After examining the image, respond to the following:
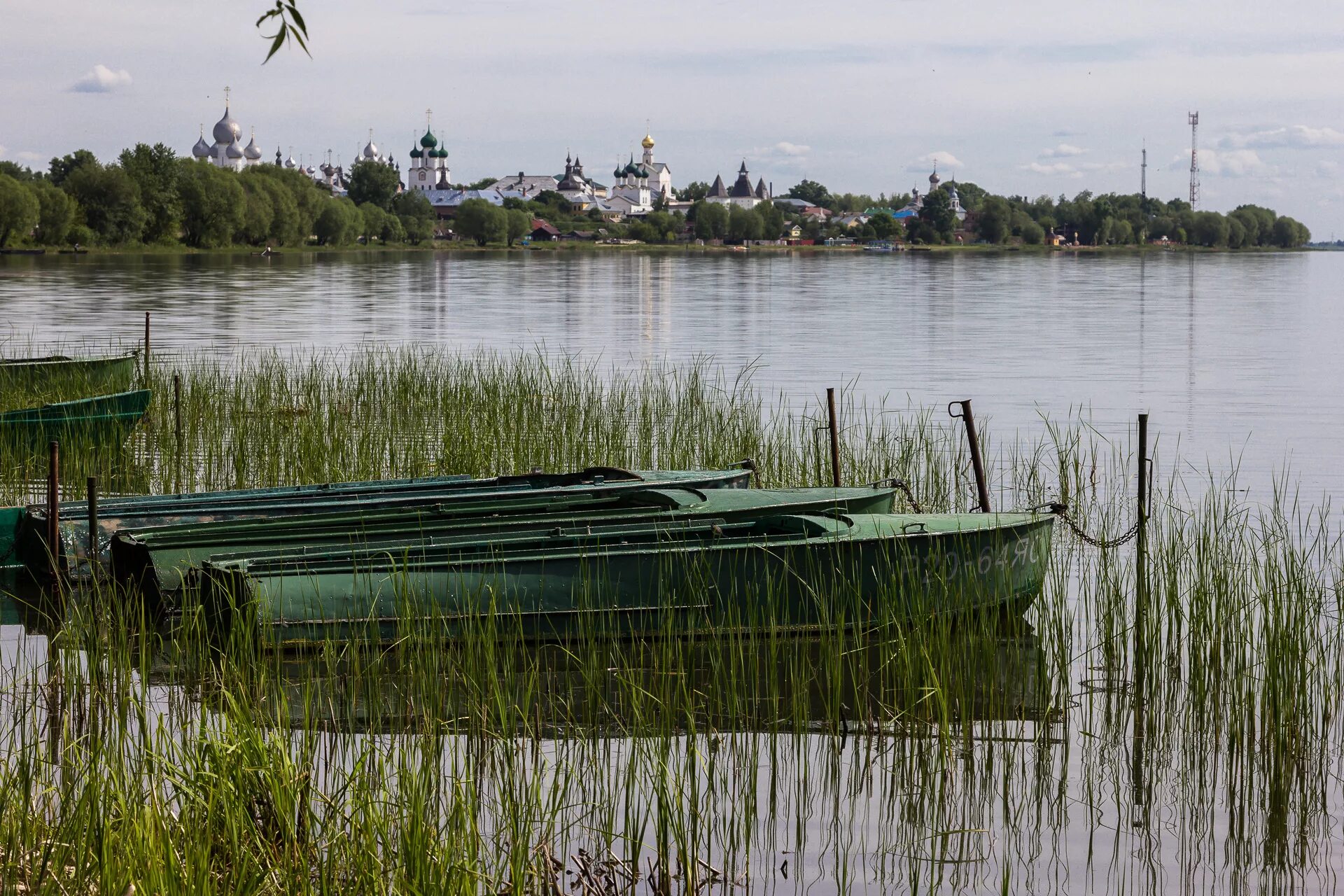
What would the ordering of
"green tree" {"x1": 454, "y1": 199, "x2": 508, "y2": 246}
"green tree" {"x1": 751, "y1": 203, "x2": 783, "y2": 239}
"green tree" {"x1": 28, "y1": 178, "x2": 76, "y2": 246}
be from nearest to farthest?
"green tree" {"x1": 28, "y1": 178, "x2": 76, "y2": 246} < "green tree" {"x1": 454, "y1": 199, "x2": 508, "y2": 246} < "green tree" {"x1": 751, "y1": 203, "x2": 783, "y2": 239}

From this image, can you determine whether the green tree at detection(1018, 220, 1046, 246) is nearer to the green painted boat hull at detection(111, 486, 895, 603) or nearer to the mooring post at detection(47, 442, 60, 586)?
the green painted boat hull at detection(111, 486, 895, 603)

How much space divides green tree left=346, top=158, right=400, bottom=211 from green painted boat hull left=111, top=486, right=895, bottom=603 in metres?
126

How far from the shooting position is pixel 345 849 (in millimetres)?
3719

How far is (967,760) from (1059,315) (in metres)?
32.4

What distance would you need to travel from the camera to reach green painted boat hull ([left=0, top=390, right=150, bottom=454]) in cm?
1091

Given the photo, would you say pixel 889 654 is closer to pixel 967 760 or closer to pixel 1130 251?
pixel 967 760

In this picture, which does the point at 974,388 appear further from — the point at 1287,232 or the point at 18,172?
the point at 1287,232

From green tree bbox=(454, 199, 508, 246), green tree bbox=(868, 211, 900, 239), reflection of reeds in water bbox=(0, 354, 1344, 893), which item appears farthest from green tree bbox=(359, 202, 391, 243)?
reflection of reeds in water bbox=(0, 354, 1344, 893)

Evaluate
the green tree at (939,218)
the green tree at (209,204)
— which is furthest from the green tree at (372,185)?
the green tree at (939,218)

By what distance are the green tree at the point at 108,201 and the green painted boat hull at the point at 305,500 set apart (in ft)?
251

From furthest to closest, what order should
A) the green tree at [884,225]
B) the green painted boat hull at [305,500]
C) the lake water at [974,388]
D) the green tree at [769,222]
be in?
1. the green tree at [884,225]
2. the green tree at [769,222]
3. the green painted boat hull at [305,500]
4. the lake water at [974,388]

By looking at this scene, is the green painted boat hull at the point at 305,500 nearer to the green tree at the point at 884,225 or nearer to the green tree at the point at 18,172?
the green tree at the point at 18,172

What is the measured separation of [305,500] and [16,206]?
6999 centimetres

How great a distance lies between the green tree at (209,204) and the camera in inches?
3280
